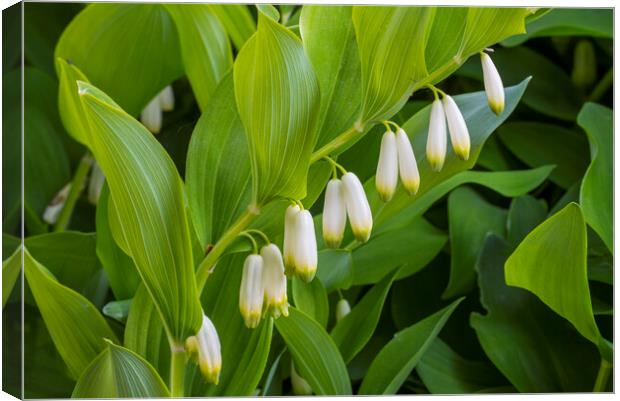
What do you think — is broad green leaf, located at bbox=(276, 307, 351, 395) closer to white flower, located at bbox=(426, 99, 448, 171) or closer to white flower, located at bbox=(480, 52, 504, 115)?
white flower, located at bbox=(426, 99, 448, 171)

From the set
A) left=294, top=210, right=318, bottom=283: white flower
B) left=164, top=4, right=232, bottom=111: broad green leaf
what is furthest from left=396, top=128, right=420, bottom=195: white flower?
left=164, top=4, right=232, bottom=111: broad green leaf

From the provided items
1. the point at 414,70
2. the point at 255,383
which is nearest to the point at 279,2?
the point at 414,70

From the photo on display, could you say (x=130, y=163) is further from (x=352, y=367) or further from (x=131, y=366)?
(x=352, y=367)

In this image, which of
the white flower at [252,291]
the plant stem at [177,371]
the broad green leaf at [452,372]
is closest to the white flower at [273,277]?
the white flower at [252,291]

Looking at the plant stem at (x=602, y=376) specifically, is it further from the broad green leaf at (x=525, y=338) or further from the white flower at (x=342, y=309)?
the white flower at (x=342, y=309)

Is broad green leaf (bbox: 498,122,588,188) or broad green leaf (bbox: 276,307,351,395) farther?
Result: broad green leaf (bbox: 498,122,588,188)

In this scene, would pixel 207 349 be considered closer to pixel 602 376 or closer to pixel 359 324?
pixel 359 324

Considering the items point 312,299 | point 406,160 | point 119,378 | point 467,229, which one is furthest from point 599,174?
point 119,378
